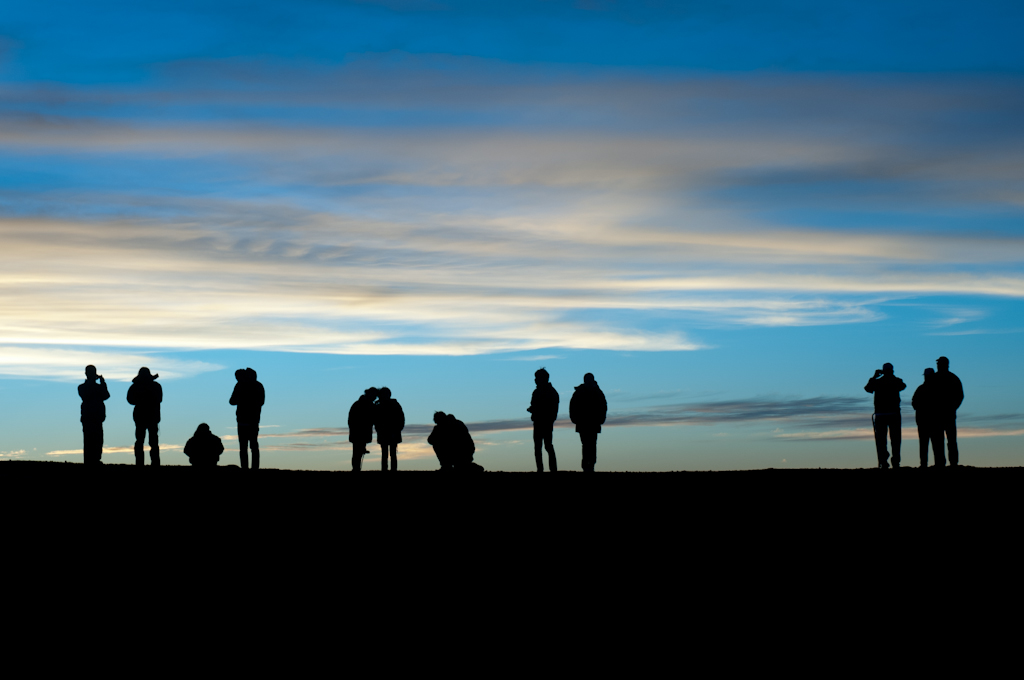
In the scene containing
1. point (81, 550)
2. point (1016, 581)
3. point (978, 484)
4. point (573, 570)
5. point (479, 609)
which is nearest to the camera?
point (479, 609)

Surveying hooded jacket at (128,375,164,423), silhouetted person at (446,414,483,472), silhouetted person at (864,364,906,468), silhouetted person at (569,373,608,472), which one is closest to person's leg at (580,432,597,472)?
silhouetted person at (569,373,608,472)

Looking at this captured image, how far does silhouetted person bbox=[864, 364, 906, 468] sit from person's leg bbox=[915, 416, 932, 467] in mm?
362

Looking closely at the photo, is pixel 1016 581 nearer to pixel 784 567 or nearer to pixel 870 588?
pixel 870 588

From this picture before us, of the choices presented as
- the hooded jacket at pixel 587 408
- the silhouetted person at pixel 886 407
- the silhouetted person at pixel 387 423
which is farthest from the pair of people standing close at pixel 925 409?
the silhouetted person at pixel 387 423

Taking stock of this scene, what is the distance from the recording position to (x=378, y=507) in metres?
15.8

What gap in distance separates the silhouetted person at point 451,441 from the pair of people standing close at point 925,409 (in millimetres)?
7716

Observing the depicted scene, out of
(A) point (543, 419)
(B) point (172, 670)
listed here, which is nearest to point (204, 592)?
(B) point (172, 670)

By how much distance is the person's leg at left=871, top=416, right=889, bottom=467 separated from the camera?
2073cm

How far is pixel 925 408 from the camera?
66.4 feet

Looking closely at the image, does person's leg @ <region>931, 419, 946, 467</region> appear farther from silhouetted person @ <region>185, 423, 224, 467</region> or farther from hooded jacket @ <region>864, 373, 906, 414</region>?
silhouetted person @ <region>185, 423, 224, 467</region>

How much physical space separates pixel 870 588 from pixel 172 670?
6520 mm

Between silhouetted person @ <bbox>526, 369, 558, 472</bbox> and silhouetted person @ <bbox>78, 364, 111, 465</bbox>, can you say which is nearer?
silhouetted person @ <bbox>526, 369, 558, 472</bbox>

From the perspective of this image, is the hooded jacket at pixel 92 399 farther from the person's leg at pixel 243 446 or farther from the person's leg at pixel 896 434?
the person's leg at pixel 896 434

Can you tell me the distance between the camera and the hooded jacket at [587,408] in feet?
65.6
